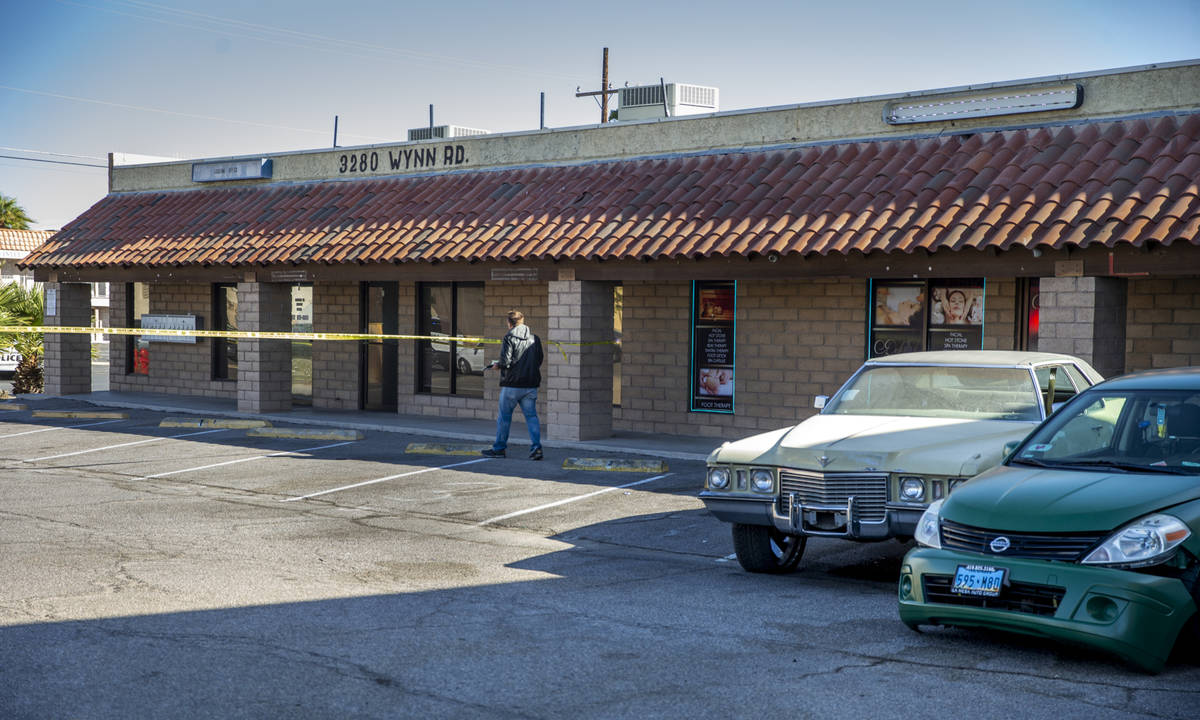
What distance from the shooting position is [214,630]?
7.10 metres

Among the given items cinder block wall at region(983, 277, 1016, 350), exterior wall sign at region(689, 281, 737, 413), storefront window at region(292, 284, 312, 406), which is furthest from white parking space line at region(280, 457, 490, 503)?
storefront window at region(292, 284, 312, 406)

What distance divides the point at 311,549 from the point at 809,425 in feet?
13.7

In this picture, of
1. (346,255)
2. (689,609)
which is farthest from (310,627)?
(346,255)

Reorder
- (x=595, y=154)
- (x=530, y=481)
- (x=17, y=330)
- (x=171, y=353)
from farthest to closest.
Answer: (x=171, y=353) < (x=17, y=330) < (x=595, y=154) < (x=530, y=481)

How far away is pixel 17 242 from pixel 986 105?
159ft

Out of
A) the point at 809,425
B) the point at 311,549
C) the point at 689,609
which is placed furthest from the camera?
the point at 311,549

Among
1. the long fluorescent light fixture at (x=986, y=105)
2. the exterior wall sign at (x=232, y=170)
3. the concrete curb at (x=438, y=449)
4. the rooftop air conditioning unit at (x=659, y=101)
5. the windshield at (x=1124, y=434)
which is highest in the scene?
the rooftop air conditioning unit at (x=659, y=101)

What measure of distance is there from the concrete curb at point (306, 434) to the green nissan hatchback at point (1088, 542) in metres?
12.5

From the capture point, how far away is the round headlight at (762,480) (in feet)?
28.4

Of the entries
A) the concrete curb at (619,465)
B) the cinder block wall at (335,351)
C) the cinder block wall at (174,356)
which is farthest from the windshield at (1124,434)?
the cinder block wall at (174,356)

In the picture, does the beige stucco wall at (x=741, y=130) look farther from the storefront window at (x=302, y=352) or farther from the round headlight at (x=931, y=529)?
the round headlight at (x=931, y=529)

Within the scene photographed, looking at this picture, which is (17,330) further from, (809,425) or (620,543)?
(809,425)

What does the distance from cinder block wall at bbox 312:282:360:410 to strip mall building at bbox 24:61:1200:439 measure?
0.05 m

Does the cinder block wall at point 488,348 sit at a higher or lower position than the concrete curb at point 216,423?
higher
